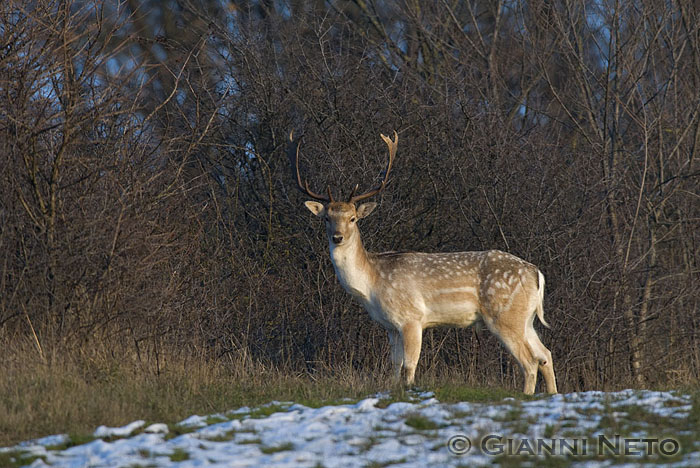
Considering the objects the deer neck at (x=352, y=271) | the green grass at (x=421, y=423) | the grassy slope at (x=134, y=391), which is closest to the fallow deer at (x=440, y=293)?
the deer neck at (x=352, y=271)

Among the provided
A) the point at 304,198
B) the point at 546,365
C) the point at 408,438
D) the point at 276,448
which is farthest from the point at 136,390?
the point at 304,198

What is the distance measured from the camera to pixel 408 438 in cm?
534

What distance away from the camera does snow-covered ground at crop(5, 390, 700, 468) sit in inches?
193

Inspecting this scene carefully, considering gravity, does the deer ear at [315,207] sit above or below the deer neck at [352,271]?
above

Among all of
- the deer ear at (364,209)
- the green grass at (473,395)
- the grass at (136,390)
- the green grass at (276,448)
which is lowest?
the green grass at (276,448)

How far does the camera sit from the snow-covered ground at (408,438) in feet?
16.0

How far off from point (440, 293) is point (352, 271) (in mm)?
936

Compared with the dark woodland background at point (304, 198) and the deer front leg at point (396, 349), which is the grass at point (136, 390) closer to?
the dark woodland background at point (304, 198)

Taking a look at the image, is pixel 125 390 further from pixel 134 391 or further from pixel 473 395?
pixel 473 395

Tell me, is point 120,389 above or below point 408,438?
above

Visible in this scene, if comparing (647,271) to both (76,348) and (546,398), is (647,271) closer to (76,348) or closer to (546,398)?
(546,398)

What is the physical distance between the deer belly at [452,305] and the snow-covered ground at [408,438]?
2608mm

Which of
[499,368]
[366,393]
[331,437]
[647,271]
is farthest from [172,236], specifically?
[647,271]

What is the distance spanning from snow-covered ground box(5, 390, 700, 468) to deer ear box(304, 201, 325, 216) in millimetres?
3259
